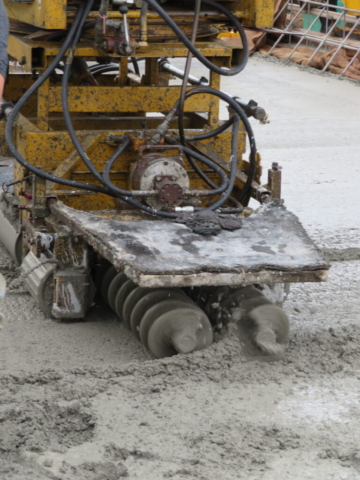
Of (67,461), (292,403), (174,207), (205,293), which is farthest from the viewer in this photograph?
(174,207)

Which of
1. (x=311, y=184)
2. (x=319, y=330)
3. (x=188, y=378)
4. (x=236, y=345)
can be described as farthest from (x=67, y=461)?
(x=311, y=184)

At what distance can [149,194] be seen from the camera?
4660 mm

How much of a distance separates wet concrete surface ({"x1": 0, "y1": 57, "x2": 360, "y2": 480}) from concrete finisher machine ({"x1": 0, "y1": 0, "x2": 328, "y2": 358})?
0.17 metres

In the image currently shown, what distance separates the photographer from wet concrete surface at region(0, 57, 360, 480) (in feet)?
10.5

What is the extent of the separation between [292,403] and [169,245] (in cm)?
95

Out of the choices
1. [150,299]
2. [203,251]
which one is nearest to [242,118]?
[203,251]

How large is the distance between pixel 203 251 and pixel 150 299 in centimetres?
37

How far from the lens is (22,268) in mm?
4961

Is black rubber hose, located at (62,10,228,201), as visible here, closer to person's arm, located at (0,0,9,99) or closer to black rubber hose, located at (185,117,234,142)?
black rubber hose, located at (185,117,234,142)

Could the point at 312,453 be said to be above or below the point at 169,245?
below

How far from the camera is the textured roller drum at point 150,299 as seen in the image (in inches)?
163

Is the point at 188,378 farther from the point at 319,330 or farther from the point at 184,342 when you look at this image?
the point at 319,330

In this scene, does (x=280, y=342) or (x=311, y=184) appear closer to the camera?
(x=280, y=342)

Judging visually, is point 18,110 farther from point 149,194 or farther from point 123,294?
point 123,294
